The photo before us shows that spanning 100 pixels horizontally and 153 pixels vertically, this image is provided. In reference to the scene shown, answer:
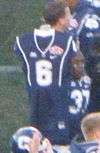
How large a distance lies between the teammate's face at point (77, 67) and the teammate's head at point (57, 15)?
11.2 inches

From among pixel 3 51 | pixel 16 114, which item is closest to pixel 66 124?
pixel 16 114

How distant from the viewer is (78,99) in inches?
292

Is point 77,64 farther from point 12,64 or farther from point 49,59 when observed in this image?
point 12,64

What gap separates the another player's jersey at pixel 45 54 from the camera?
731 centimetres

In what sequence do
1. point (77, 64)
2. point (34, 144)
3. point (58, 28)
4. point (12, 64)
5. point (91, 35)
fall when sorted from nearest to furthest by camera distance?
point (34, 144) → point (77, 64) → point (58, 28) → point (91, 35) → point (12, 64)

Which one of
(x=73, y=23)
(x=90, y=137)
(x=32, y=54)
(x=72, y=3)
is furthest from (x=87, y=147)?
(x=72, y=3)

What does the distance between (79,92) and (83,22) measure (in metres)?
0.63

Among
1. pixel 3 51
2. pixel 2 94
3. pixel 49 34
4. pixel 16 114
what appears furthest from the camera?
pixel 3 51

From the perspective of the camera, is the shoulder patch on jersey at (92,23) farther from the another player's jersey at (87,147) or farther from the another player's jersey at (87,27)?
the another player's jersey at (87,147)

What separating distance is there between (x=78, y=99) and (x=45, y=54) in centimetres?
43

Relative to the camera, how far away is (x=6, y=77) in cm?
1140

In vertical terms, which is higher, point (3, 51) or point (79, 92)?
point (79, 92)

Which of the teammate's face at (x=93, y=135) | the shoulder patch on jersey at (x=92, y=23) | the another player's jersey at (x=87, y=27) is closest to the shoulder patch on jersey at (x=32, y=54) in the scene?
the another player's jersey at (x=87, y=27)

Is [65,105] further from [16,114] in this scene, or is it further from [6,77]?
[6,77]
